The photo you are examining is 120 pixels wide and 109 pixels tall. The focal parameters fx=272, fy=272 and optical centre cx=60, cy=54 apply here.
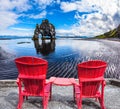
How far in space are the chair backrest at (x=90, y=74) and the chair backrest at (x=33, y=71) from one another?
68 cm

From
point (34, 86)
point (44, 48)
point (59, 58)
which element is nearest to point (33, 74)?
point (34, 86)

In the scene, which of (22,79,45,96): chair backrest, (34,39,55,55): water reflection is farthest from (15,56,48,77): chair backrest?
(34,39,55,55): water reflection

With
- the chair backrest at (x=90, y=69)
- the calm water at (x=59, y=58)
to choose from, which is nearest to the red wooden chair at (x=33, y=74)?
the chair backrest at (x=90, y=69)

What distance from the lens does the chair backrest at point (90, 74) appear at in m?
4.96

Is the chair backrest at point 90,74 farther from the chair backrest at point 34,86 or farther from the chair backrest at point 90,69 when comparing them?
the chair backrest at point 34,86

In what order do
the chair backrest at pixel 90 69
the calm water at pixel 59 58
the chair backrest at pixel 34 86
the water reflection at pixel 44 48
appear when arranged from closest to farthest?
the chair backrest at pixel 90 69 → the chair backrest at pixel 34 86 → the calm water at pixel 59 58 → the water reflection at pixel 44 48

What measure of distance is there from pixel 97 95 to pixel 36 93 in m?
1.17

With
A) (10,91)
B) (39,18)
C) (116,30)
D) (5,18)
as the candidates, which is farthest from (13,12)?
(10,91)

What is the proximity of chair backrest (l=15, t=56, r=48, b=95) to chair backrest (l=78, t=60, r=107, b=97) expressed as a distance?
2.23ft

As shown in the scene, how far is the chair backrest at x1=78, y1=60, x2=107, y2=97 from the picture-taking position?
4.96 metres

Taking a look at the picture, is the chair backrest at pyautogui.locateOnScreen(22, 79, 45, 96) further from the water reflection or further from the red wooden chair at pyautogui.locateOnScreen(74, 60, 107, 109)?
the water reflection

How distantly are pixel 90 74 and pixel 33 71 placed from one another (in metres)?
1.05

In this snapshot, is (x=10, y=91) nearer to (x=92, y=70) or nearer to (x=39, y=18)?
(x=92, y=70)

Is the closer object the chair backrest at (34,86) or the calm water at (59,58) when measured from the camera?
the chair backrest at (34,86)
